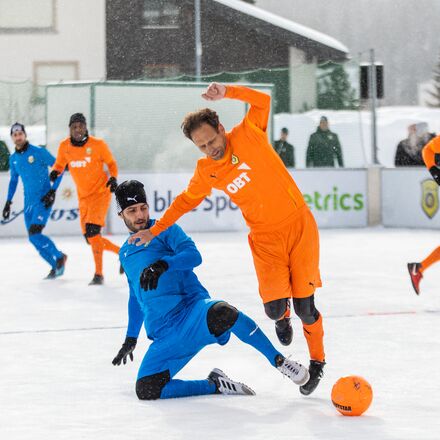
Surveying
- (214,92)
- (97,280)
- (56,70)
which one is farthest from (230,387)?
(56,70)

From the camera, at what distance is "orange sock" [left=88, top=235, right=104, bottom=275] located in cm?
1116

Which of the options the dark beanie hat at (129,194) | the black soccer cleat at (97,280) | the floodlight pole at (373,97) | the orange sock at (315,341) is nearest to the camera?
the dark beanie hat at (129,194)

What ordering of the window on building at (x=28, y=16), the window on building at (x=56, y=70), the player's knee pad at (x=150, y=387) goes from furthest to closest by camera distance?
the window on building at (x=28, y=16) < the window on building at (x=56, y=70) < the player's knee pad at (x=150, y=387)

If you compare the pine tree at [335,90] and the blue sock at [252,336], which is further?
the pine tree at [335,90]

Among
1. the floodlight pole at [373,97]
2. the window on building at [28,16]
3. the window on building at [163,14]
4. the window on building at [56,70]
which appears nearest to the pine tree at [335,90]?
the floodlight pole at [373,97]

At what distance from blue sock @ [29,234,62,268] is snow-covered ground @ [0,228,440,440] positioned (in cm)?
25

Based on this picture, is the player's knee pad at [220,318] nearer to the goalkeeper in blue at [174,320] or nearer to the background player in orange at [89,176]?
the goalkeeper in blue at [174,320]

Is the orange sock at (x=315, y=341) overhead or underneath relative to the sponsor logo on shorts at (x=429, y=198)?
underneath

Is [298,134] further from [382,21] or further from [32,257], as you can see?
[382,21]

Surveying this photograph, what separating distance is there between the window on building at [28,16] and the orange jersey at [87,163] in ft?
85.6

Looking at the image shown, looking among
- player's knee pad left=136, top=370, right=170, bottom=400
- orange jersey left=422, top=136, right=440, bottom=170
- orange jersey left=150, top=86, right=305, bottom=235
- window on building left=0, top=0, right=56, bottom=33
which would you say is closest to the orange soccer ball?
player's knee pad left=136, top=370, right=170, bottom=400

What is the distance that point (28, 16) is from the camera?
37.4m

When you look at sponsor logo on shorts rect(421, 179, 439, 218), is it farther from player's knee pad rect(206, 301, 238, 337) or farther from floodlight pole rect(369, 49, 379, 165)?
player's knee pad rect(206, 301, 238, 337)

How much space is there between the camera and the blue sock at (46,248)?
11656mm
